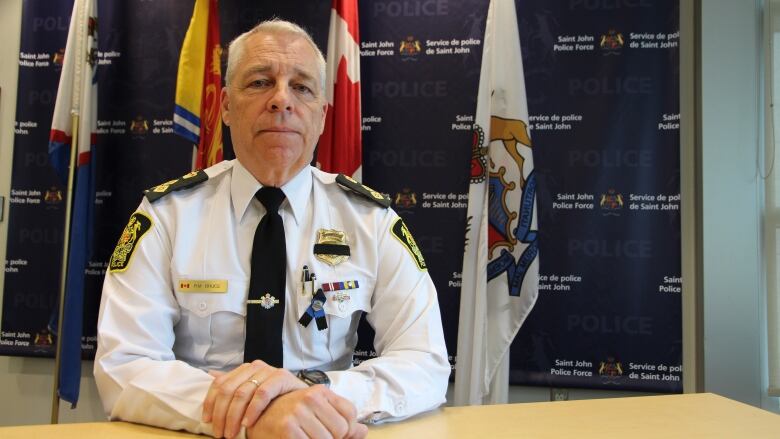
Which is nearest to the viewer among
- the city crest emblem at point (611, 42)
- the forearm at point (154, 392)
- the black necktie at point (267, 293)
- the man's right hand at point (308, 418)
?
the man's right hand at point (308, 418)

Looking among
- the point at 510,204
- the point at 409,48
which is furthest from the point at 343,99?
the point at 510,204

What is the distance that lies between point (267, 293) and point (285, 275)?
61 millimetres

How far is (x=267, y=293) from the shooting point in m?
1.26

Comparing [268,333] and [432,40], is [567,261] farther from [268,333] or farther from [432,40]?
[268,333]

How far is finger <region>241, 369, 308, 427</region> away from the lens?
2.63 feet

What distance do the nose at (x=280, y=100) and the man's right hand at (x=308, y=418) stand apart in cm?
79

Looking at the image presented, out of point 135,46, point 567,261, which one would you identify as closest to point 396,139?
point 567,261

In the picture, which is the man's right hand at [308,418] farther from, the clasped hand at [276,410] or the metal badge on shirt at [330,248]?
the metal badge on shirt at [330,248]

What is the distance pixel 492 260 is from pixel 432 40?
3.80 feet

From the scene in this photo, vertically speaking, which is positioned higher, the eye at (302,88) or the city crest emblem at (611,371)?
the eye at (302,88)

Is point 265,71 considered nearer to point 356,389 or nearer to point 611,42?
point 356,389

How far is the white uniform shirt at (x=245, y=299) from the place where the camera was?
3.42 feet

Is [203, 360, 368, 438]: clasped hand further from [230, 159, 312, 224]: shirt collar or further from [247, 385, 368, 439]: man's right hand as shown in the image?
[230, 159, 312, 224]: shirt collar

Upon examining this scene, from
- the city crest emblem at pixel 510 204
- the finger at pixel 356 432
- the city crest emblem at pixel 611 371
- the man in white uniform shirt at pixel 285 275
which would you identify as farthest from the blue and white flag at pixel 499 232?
the finger at pixel 356 432
